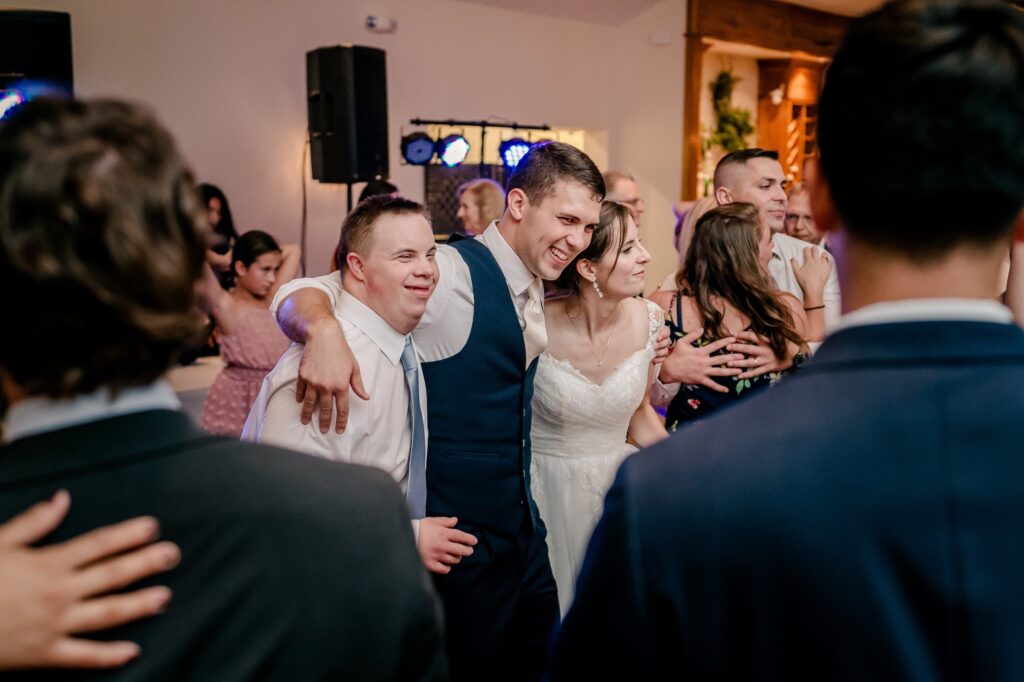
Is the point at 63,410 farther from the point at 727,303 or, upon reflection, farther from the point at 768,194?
the point at 768,194

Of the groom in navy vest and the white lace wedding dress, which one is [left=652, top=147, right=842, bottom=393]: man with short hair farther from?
the groom in navy vest

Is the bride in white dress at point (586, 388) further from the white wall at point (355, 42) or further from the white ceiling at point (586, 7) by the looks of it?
the white ceiling at point (586, 7)

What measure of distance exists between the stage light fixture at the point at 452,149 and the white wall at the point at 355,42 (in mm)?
323

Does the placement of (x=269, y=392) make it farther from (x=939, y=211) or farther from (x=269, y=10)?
(x=269, y=10)

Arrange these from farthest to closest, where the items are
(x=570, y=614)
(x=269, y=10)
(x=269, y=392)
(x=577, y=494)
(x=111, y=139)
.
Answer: (x=269, y=10) < (x=577, y=494) < (x=269, y=392) < (x=570, y=614) < (x=111, y=139)

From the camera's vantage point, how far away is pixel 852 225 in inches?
31.2

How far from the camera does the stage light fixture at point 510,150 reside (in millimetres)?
6871

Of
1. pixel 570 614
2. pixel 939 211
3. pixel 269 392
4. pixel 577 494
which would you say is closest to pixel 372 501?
pixel 570 614

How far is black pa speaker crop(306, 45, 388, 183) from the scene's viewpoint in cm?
521

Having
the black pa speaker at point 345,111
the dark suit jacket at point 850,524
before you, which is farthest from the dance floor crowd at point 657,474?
the black pa speaker at point 345,111

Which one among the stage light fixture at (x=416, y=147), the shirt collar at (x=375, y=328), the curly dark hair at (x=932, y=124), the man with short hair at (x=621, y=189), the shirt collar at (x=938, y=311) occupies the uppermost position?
the stage light fixture at (x=416, y=147)

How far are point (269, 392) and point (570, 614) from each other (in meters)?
1.14

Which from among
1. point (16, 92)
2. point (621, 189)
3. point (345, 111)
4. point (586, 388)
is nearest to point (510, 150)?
point (345, 111)

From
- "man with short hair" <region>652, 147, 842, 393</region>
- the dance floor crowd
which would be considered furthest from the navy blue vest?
the dance floor crowd
